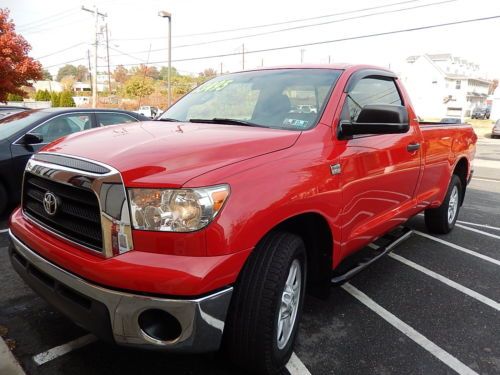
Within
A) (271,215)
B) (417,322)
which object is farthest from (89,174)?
(417,322)

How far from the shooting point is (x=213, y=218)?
1969 mm

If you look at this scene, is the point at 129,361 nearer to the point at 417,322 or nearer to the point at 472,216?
the point at 417,322

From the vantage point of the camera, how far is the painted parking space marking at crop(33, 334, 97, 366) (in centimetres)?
258

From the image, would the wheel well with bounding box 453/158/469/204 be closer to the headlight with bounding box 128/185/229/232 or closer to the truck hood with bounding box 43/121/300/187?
the truck hood with bounding box 43/121/300/187

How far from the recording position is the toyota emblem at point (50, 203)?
7.54ft

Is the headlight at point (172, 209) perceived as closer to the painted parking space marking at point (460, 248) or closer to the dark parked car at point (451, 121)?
the painted parking space marking at point (460, 248)

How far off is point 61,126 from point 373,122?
4.91 metres

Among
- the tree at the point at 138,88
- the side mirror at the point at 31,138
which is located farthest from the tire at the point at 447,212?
the tree at the point at 138,88

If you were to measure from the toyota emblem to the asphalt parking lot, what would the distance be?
953mm

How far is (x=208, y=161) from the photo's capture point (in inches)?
85.0

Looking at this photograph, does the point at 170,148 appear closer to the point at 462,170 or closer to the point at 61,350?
the point at 61,350

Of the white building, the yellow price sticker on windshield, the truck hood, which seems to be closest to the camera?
the truck hood

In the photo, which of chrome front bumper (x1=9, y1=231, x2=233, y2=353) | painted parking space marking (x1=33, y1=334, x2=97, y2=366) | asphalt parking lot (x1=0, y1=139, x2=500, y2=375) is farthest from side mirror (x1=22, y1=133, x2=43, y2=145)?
chrome front bumper (x1=9, y1=231, x2=233, y2=353)

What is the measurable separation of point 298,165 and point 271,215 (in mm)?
414
